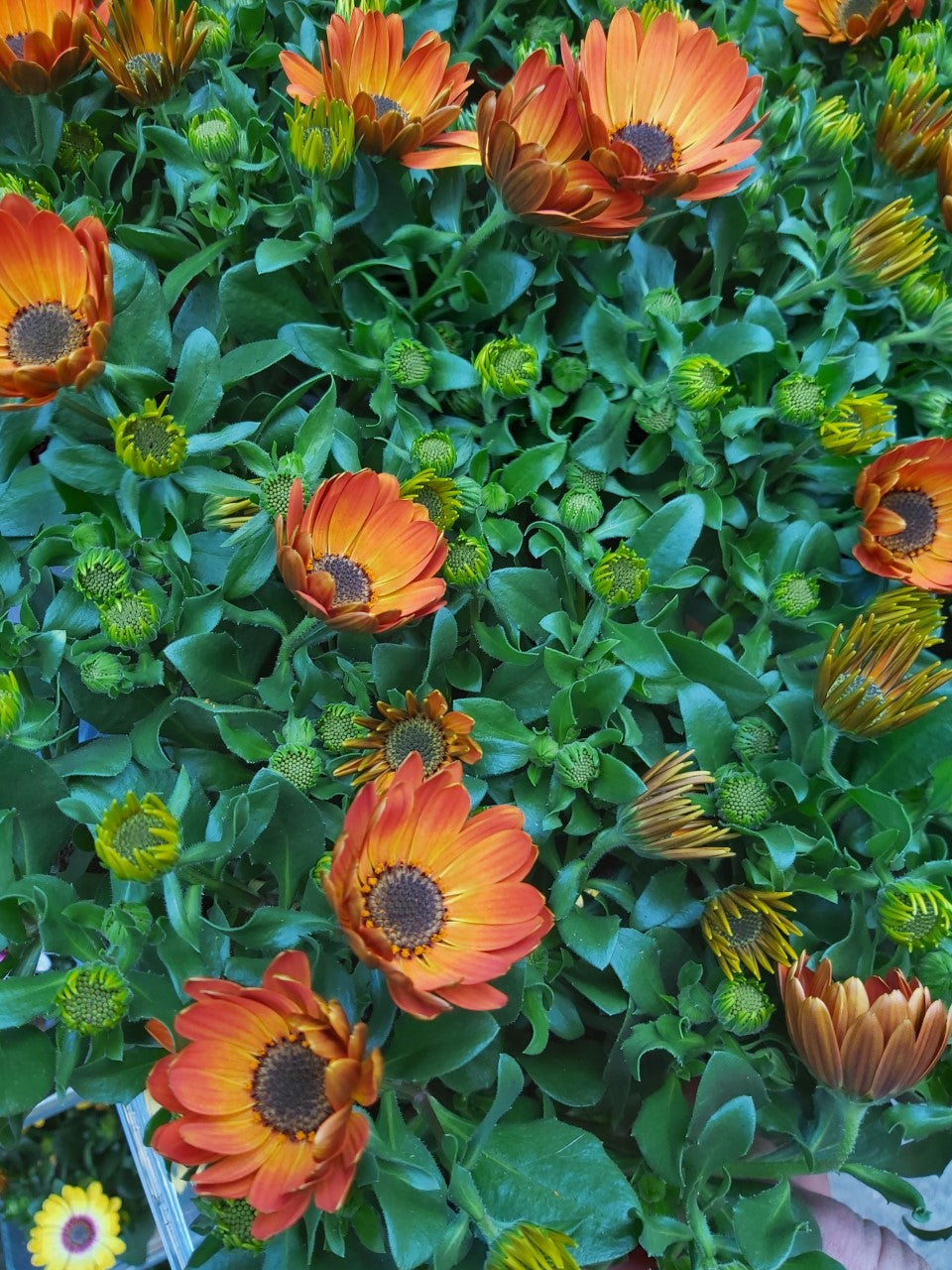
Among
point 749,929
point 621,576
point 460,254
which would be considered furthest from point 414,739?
point 460,254

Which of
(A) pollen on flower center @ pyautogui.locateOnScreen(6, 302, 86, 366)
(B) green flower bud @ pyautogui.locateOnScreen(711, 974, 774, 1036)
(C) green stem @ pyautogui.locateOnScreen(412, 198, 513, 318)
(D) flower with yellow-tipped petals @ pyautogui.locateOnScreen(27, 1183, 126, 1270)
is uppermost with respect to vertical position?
(C) green stem @ pyautogui.locateOnScreen(412, 198, 513, 318)

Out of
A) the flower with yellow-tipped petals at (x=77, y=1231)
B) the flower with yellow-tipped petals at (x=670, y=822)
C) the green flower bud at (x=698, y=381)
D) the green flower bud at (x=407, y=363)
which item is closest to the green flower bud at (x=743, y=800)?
the flower with yellow-tipped petals at (x=670, y=822)

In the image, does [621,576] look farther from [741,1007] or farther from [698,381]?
[741,1007]

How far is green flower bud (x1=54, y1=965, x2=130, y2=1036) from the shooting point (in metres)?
0.70

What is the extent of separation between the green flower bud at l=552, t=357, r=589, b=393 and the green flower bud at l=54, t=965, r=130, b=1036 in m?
0.66

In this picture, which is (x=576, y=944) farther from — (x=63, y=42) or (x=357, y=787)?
(x=63, y=42)

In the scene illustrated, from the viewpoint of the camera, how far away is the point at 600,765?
84 cm

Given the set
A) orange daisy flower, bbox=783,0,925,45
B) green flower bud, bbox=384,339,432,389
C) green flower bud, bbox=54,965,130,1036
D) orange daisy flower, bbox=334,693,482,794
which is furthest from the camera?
orange daisy flower, bbox=783,0,925,45

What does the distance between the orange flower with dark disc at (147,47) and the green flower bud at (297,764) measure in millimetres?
634

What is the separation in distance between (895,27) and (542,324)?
0.65 m

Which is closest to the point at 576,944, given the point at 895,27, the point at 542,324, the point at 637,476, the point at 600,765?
the point at 600,765

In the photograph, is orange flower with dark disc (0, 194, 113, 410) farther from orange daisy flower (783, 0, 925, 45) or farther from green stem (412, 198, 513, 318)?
orange daisy flower (783, 0, 925, 45)

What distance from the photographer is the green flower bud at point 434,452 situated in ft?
2.81

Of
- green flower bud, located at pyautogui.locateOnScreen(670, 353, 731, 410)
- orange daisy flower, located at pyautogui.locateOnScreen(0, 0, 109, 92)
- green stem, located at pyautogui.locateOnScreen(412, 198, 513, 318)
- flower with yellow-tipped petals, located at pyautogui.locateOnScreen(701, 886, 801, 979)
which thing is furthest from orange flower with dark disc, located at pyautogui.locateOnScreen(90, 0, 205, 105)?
flower with yellow-tipped petals, located at pyautogui.locateOnScreen(701, 886, 801, 979)
